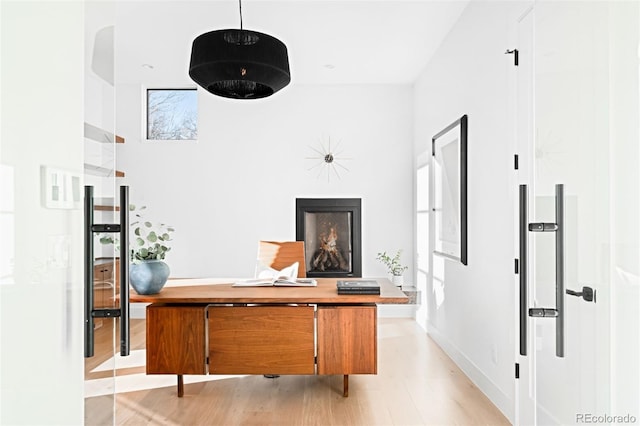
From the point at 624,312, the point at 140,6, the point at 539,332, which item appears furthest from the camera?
the point at 140,6

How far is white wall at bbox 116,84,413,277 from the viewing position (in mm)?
5859

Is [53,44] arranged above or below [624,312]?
above

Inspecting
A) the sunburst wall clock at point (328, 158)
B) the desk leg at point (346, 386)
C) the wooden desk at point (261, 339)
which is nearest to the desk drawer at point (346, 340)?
the wooden desk at point (261, 339)

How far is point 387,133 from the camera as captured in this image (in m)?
5.94

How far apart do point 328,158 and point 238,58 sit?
3.40 metres

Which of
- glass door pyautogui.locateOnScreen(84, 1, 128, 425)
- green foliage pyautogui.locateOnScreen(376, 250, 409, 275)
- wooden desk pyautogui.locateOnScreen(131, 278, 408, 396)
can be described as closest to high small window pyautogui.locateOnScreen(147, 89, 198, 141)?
green foliage pyautogui.locateOnScreen(376, 250, 409, 275)

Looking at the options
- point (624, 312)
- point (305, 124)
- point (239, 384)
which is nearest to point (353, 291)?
point (239, 384)

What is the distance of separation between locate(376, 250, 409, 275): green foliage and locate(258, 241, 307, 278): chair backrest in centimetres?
180

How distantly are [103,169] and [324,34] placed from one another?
140 inches

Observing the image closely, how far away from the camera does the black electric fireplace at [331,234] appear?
5871 mm

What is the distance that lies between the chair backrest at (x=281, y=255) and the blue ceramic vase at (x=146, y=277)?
3.80 feet

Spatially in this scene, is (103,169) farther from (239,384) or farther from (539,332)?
(239,384)

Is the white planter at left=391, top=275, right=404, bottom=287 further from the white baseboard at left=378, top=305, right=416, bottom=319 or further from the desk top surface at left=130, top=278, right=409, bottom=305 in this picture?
the desk top surface at left=130, top=278, right=409, bottom=305

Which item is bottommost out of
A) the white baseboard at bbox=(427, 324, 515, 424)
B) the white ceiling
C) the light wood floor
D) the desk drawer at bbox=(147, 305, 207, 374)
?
the light wood floor
